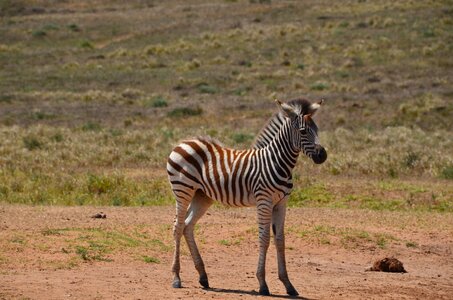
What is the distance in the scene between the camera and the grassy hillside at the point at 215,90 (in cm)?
2148

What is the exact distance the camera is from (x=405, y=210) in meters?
18.6

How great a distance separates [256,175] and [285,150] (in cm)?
42

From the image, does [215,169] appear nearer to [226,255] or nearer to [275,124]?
[275,124]

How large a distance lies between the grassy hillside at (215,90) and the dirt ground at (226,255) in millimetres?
2383

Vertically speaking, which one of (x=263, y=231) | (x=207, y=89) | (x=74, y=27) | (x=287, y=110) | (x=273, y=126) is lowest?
(x=207, y=89)

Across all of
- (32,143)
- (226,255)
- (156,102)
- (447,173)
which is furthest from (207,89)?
(226,255)

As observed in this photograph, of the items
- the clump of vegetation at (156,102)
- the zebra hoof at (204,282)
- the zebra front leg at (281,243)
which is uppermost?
the zebra front leg at (281,243)

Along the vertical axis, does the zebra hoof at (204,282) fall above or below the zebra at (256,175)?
below

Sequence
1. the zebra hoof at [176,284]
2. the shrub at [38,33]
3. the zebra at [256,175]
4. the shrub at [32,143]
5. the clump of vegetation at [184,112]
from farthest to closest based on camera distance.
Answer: the shrub at [38,33]
the clump of vegetation at [184,112]
the shrub at [32,143]
the zebra hoof at [176,284]
the zebra at [256,175]

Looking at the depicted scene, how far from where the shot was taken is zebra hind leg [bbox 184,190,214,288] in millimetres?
11727

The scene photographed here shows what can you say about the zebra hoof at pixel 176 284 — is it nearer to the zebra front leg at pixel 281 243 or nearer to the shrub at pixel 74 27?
the zebra front leg at pixel 281 243

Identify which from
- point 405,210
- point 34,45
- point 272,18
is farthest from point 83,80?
point 405,210

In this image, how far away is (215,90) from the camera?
1679 inches

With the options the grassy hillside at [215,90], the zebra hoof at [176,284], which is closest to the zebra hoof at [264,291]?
the zebra hoof at [176,284]
